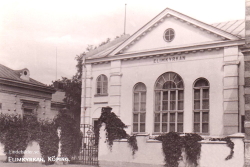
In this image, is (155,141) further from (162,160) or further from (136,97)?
(136,97)

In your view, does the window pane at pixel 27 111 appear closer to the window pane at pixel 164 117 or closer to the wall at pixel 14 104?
the wall at pixel 14 104

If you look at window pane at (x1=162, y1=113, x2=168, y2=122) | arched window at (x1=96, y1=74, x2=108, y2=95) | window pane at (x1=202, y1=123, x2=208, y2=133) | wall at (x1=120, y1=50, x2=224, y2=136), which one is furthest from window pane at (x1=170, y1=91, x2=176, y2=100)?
arched window at (x1=96, y1=74, x2=108, y2=95)

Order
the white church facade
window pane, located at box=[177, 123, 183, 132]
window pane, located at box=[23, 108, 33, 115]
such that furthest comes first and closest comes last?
1. window pane, located at box=[23, 108, 33, 115]
2. window pane, located at box=[177, 123, 183, 132]
3. the white church facade

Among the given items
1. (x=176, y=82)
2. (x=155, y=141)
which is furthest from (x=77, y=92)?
(x=155, y=141)

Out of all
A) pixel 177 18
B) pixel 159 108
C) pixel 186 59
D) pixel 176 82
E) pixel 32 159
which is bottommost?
pixel 32 159

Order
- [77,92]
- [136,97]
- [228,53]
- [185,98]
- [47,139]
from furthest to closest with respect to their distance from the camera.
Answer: [77,92] < [136,97] < [185,98] < [228,53] < [47,139]

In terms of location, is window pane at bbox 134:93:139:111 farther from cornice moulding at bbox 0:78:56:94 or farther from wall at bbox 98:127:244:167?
cornice moulding at bbox 0:78:56:94

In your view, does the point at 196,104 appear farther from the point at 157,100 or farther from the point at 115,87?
the point at 115,87

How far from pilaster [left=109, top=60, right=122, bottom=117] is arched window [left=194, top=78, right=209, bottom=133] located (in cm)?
551

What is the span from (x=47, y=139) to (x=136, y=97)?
328 inches

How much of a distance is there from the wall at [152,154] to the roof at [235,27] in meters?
8.86

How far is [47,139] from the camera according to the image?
16078 millimetres

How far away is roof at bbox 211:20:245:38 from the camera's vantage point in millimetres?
20598

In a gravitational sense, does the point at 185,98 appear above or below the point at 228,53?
below
